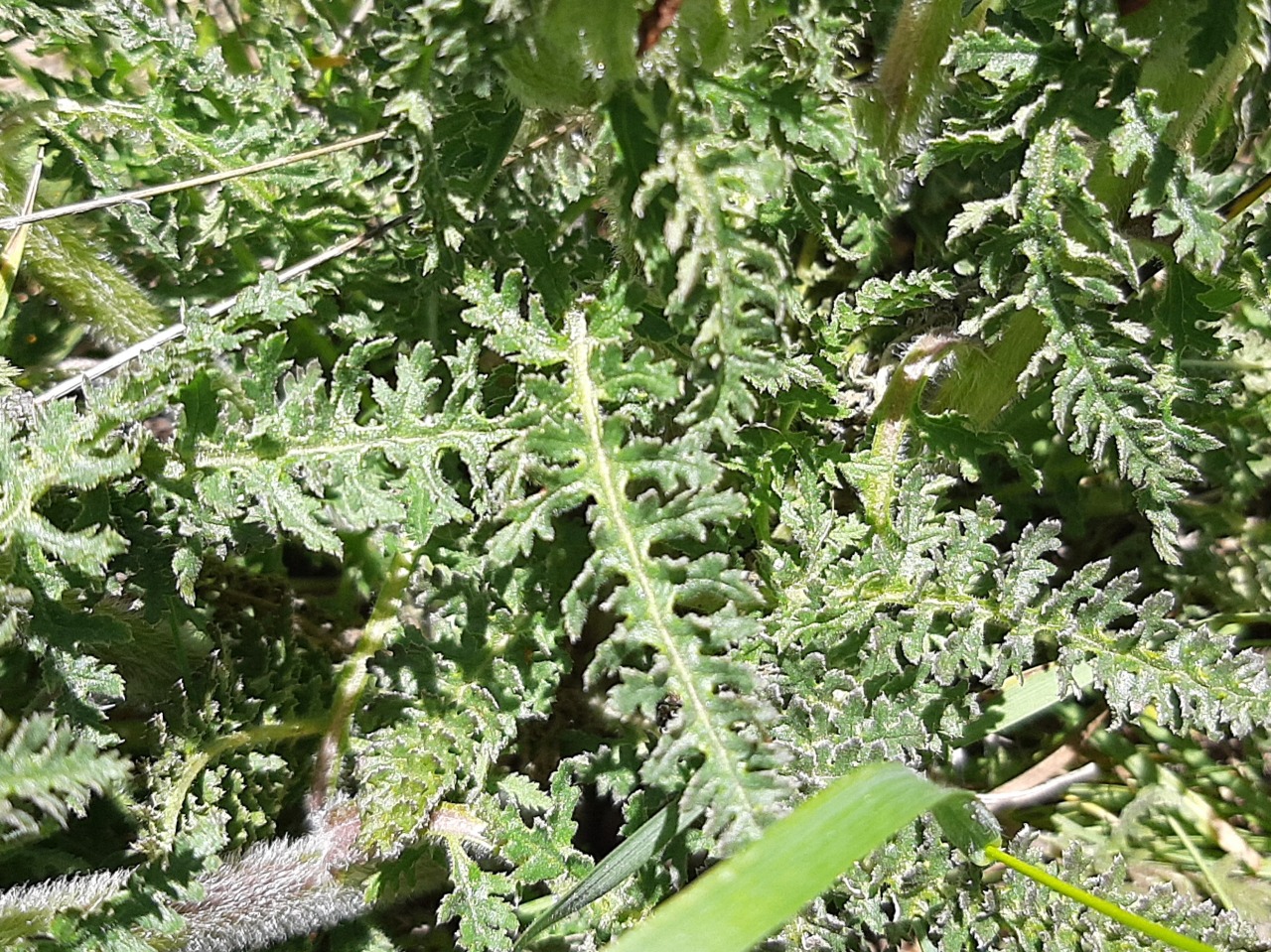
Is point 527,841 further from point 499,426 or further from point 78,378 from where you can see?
point 78,378

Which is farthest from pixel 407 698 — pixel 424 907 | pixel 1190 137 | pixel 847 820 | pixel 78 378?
pixel 1190 137

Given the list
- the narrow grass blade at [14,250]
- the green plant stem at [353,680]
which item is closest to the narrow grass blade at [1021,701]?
A: the green plant stem at [353,680]

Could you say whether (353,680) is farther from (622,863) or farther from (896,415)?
(896,415)

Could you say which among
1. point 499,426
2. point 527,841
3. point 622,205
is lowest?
point 527,841

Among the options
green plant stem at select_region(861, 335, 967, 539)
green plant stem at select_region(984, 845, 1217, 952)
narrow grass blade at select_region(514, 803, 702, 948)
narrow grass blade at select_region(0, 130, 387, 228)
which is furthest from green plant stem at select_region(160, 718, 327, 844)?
green plant stem at select_region(984, 845, 1217, 952)

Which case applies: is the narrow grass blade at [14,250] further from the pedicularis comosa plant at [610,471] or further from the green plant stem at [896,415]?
the green plant stem at [896,415]

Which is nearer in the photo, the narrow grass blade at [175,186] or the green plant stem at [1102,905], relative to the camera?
the green plant stem at [1102,905]

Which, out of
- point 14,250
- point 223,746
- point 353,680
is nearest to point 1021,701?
point 353,680

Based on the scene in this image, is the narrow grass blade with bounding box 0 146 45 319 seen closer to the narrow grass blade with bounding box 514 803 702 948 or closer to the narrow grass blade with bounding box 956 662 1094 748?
the narrow grass blade with bounding box 514 803 702 948
